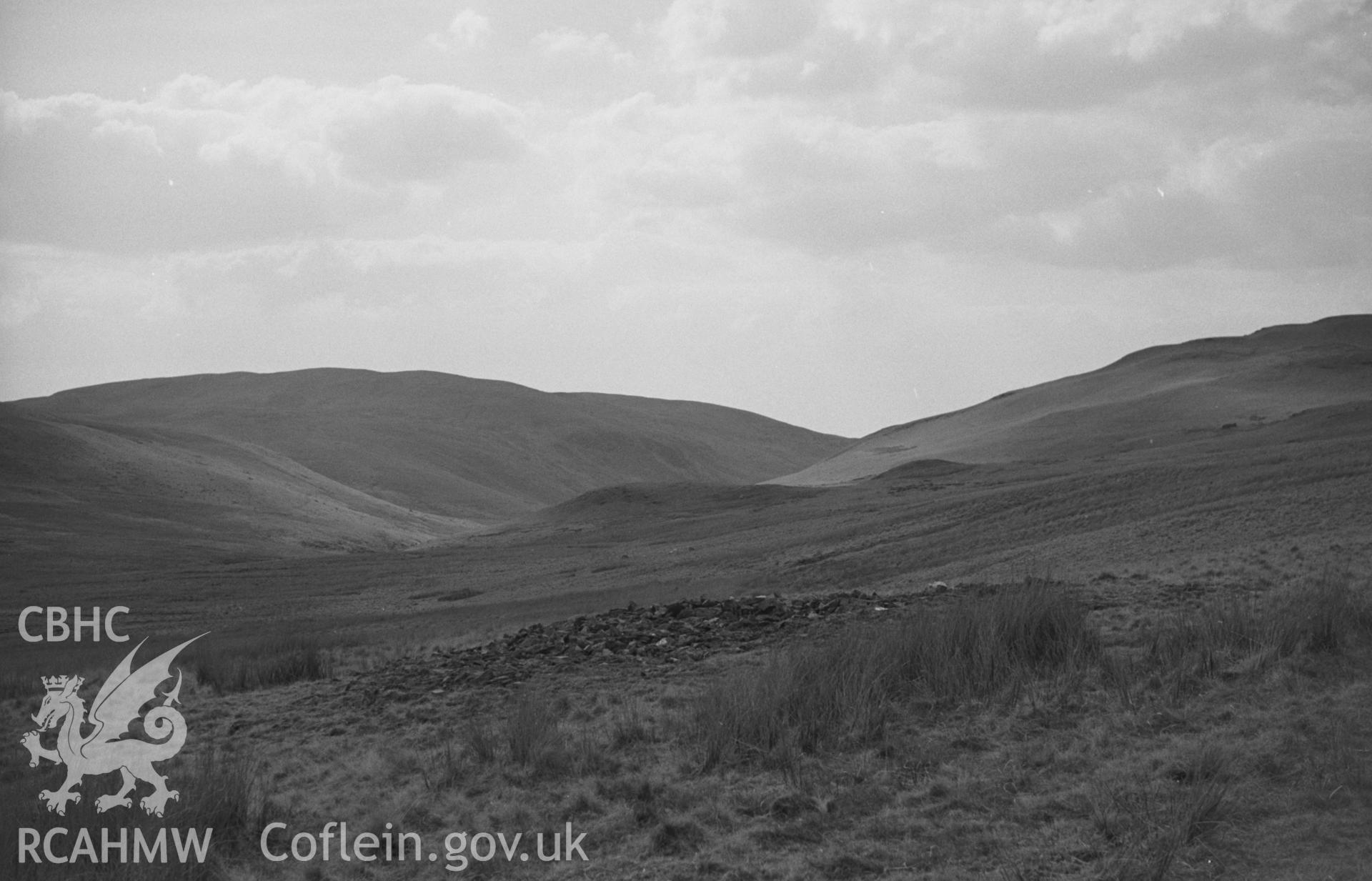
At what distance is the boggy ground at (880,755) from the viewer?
742cm

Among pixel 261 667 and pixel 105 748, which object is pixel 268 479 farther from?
pixel 105 748

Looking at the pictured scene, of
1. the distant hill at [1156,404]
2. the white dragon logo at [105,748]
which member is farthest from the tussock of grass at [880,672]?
the distant hill at [1156,404]

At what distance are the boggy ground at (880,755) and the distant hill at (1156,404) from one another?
50455 millimetres

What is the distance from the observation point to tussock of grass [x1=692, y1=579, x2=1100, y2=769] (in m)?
9.71

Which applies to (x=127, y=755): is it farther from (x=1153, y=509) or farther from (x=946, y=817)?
(x=1153, y=509)

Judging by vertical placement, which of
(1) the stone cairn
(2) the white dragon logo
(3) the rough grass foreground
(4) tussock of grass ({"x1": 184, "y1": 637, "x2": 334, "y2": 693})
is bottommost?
(3) the rough grass foreground

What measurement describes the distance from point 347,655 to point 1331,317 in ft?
511

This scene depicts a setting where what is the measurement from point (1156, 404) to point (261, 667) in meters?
87.6

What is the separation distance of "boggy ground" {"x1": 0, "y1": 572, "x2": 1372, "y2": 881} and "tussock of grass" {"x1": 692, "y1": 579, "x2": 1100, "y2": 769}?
3cm

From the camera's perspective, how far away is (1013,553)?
2602 centimetres

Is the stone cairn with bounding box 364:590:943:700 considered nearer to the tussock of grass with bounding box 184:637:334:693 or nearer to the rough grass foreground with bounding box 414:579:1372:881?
the tussock of grass with bounding box 184:637:334:693

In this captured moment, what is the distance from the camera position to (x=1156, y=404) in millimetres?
90125

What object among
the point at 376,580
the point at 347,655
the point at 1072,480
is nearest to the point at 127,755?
the point at 347,655

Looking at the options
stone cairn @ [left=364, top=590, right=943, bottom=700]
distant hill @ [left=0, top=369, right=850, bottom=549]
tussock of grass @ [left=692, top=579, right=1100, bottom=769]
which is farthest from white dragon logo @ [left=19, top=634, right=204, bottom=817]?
distant hill @ [left=0, top=369, right=850, bottom=549]
